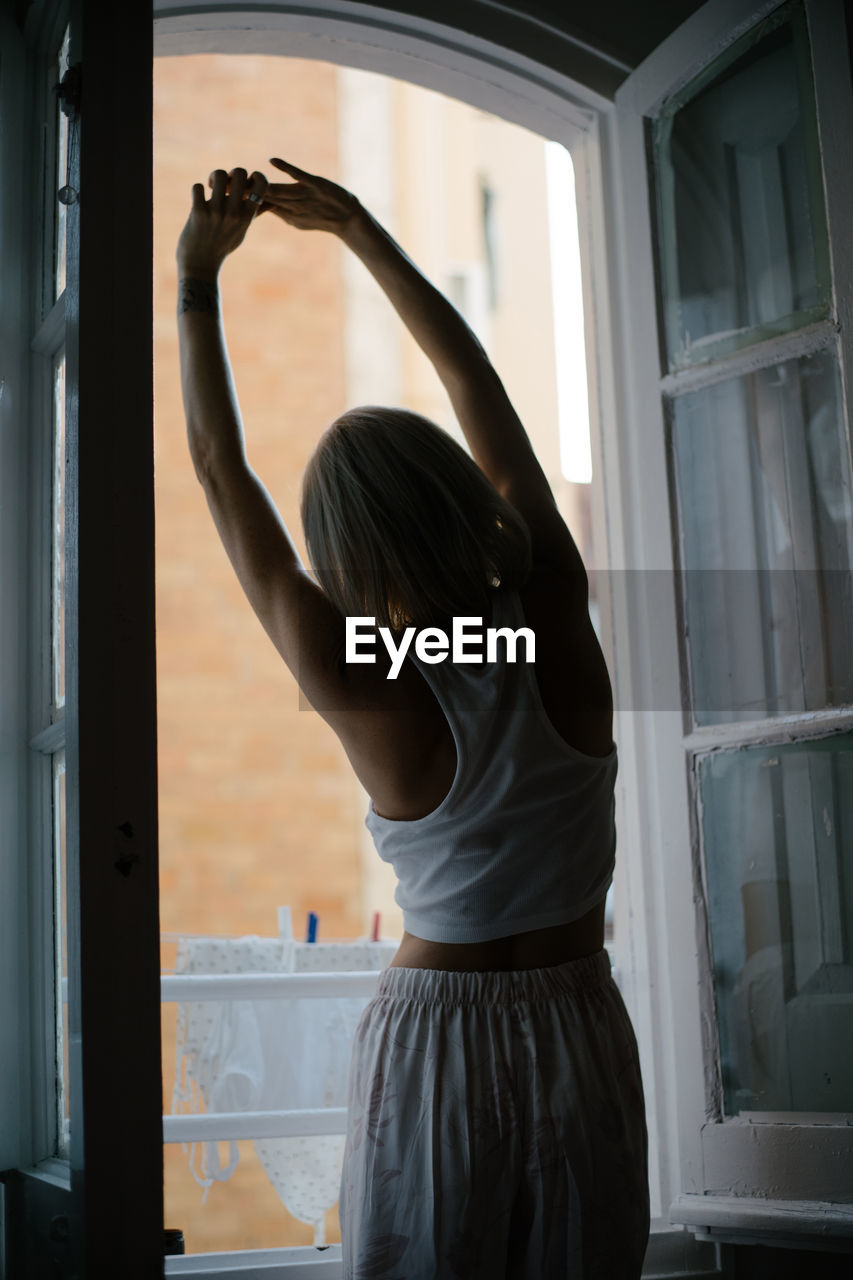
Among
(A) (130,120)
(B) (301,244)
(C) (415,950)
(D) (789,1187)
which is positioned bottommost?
(D) (789,1187)

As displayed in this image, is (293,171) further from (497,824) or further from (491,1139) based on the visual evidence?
(491,1139)

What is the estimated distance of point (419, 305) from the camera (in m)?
1.56

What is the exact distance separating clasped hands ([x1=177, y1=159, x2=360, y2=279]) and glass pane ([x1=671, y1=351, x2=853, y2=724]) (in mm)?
568

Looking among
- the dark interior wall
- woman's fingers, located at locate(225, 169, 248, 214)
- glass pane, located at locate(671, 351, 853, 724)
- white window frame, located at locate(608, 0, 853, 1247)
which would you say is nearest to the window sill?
white window frame, located at locate(608, 0, 853, 1247)

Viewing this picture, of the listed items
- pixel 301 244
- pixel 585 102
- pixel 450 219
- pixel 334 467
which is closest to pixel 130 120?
pixel 334 467

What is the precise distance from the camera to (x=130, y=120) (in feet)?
3.56

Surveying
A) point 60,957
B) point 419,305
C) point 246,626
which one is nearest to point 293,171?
point 419,305

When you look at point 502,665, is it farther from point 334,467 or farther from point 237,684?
point 237,684

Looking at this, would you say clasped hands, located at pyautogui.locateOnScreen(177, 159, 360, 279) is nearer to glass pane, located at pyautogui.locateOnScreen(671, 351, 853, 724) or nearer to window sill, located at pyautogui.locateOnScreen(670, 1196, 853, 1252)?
glass pane, located at pyautogui.locateOnScreen(671, 351, 853, 724)

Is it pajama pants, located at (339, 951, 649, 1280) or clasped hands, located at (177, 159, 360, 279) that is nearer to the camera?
pajama pants, located at (339, 951, 649, 1280)

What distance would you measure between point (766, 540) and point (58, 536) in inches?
36.6

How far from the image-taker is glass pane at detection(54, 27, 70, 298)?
126 centimetres

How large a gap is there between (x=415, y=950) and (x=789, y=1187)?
2.10ft

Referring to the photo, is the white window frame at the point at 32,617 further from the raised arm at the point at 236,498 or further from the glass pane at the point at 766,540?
the glass pane at the point at 766,540
